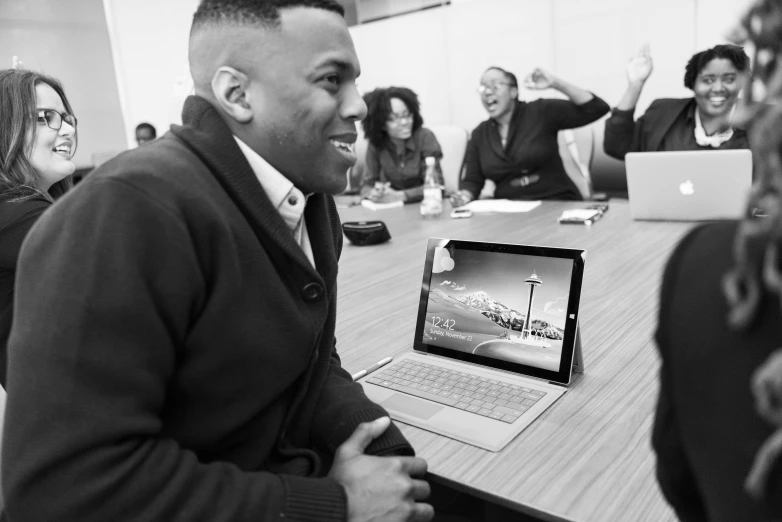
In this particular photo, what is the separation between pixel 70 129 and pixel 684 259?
1713 mm

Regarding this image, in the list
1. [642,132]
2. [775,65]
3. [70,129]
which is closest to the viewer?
[775,65]

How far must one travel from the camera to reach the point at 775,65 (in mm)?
311

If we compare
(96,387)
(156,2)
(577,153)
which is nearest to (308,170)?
(96,387)

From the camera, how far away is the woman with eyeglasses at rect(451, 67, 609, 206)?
3.12m

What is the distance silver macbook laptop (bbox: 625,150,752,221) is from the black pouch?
3.02 ft

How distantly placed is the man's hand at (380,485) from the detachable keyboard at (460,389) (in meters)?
0.18

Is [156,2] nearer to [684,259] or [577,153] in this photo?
[577,153]

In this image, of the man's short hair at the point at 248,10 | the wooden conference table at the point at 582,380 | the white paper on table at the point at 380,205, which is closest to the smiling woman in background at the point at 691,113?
the wooden conference table at the point at 582,380

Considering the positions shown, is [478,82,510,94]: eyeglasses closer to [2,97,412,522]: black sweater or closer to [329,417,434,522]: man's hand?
[2,97,412,522]: black sweater

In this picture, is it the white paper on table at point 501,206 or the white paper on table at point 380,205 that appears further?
the white paper on table at point 380,205

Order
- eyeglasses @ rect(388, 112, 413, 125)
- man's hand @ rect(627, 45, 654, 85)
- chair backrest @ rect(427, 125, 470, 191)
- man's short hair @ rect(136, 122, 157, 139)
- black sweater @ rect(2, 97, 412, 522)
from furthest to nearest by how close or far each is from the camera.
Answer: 1. man's short hair @ rect(136, 122, 157, 139)
2. chair backrest @ rect(427, 125, 470, 191)
3. eyeglasses @ rect(388, 112, 413, 125)
4. man's hand @ rect(627, 45, 654, 85)
5. black sweater @ rect(2, 97, 412, 522)

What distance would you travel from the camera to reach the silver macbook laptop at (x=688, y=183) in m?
1.96

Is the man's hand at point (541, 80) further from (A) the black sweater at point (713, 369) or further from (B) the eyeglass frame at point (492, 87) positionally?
(A) the black sweater at point (713, 369)

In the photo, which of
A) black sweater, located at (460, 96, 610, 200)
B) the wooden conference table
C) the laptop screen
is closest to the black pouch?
the wooden conference table
